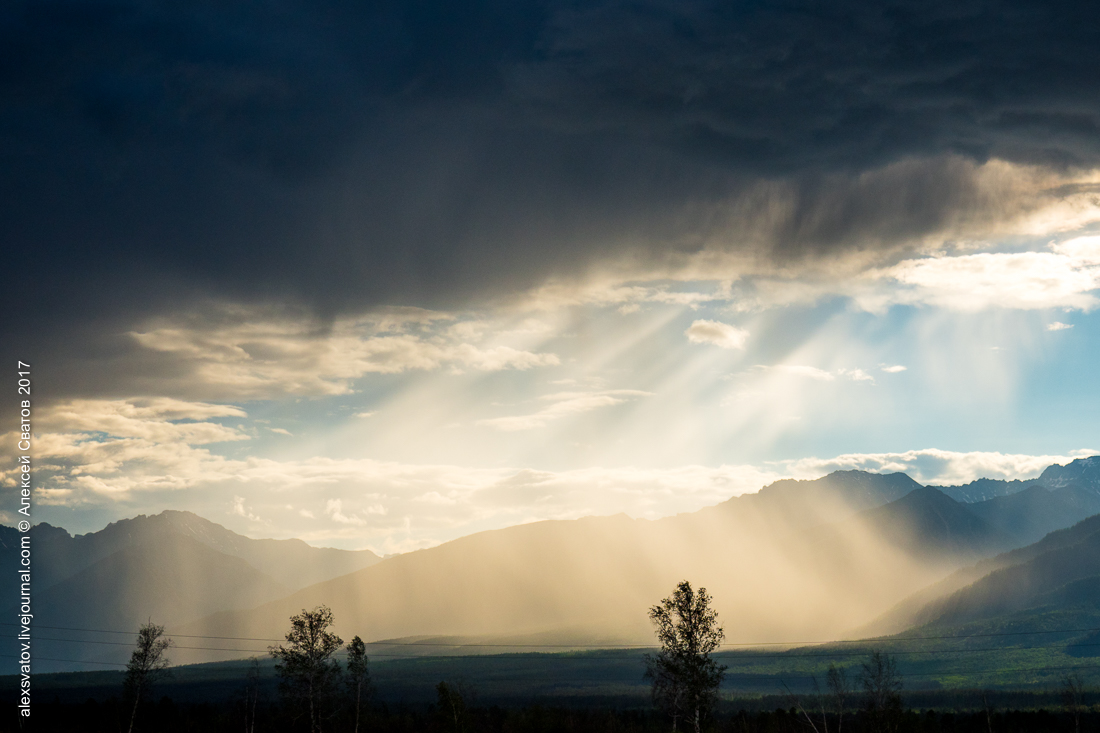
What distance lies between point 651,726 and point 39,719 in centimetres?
12961

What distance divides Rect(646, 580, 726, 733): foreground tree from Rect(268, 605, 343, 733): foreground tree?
47.4m

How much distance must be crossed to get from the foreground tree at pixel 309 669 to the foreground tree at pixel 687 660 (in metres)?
A: 47.4

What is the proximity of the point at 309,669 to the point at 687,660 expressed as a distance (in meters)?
55.1

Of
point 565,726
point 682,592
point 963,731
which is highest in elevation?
point 682,592

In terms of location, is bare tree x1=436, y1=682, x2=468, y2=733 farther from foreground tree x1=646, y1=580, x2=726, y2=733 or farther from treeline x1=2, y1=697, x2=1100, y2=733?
foreground tree x1=646, y1=580, x2=726, y2=733

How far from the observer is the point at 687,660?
9650 cm

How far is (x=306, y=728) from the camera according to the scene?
13388 cm

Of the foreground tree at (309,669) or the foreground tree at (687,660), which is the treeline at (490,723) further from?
the foreground tree at (687,660)

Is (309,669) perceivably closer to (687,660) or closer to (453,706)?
(453,706)

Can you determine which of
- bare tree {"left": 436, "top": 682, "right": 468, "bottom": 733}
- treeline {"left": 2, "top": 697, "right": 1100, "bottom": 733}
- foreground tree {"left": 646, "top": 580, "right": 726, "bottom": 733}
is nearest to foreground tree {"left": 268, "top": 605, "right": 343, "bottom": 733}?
bare tree {"left": 436, "top": 682, "right": 468, "bottom": 733}

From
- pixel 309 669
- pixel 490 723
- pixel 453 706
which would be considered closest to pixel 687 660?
pixel 453 706

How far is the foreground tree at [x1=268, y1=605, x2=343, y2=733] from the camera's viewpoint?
116m

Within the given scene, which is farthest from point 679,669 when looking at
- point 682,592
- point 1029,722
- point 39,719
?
point 39,719

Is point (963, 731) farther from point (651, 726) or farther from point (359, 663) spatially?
point (359, 663)
